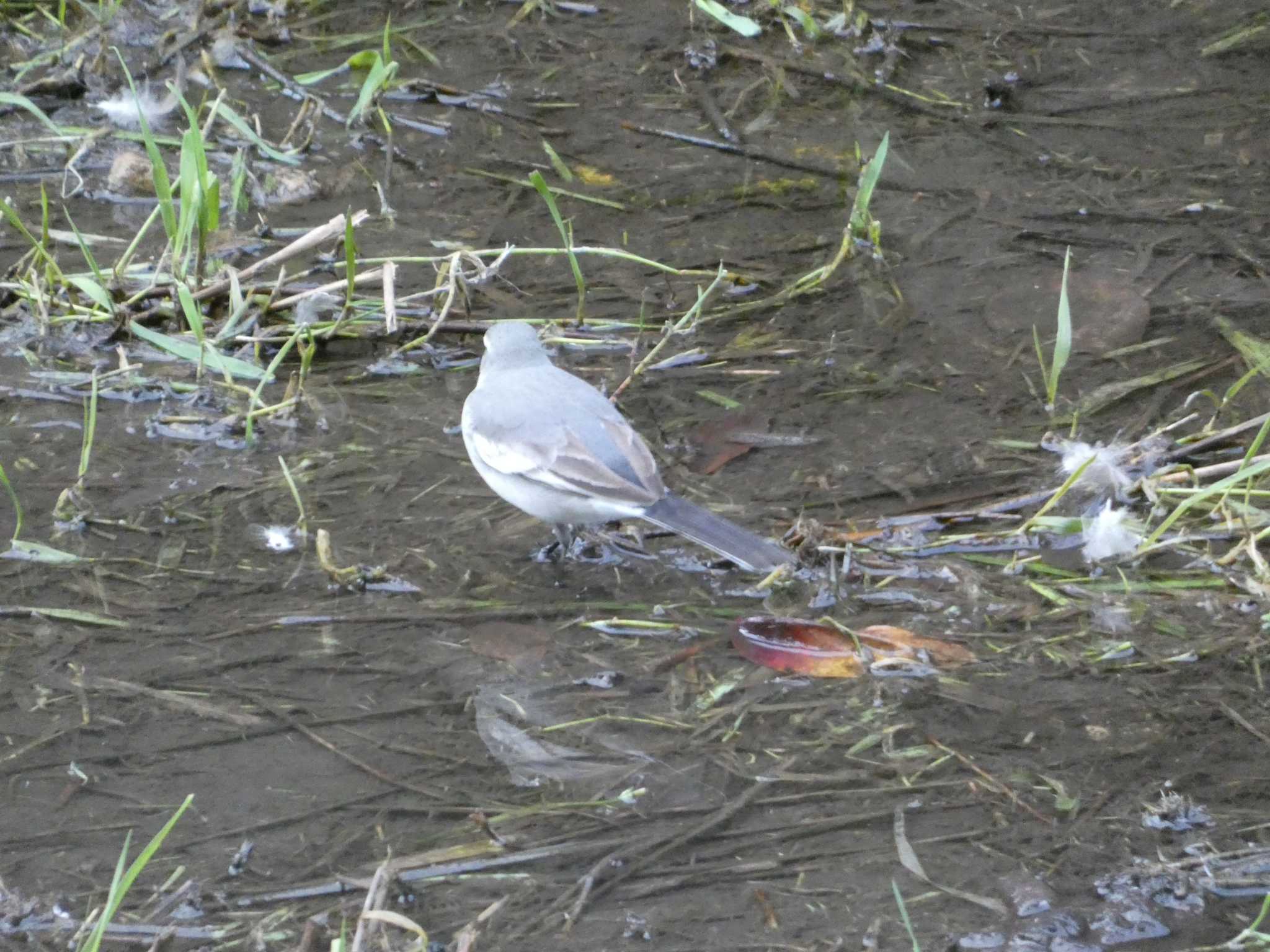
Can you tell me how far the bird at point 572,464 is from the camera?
4496mm

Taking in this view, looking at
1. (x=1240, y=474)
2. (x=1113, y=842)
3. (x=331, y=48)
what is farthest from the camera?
(x=331, y=48)

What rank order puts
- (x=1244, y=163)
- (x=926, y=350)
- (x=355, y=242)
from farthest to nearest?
(x=1244, y=163), (x=355, y=242), (x=926, y=350)

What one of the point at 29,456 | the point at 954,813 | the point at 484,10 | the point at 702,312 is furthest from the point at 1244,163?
the point at 29,456

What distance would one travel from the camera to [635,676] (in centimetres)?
425

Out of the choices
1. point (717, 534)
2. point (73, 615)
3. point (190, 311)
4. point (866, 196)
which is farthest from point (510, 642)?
point (866, 196)

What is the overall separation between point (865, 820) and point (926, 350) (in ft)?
9.11

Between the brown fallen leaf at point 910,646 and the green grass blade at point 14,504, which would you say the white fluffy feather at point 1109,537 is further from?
the green grass blade at point 14,504

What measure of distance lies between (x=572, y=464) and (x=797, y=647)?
3.00ft

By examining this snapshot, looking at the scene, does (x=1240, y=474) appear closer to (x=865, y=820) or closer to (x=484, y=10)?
(x=865, y=820)

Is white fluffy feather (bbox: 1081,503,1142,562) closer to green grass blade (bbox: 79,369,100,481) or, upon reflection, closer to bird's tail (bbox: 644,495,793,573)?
bird's tail (bbox: 644,495,793,573)

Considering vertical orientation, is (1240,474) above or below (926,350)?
above

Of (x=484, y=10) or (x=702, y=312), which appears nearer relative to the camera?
(x=702, y=312)

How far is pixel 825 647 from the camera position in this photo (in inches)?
170

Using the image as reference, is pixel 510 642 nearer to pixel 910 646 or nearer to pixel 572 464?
pixel 572 464
